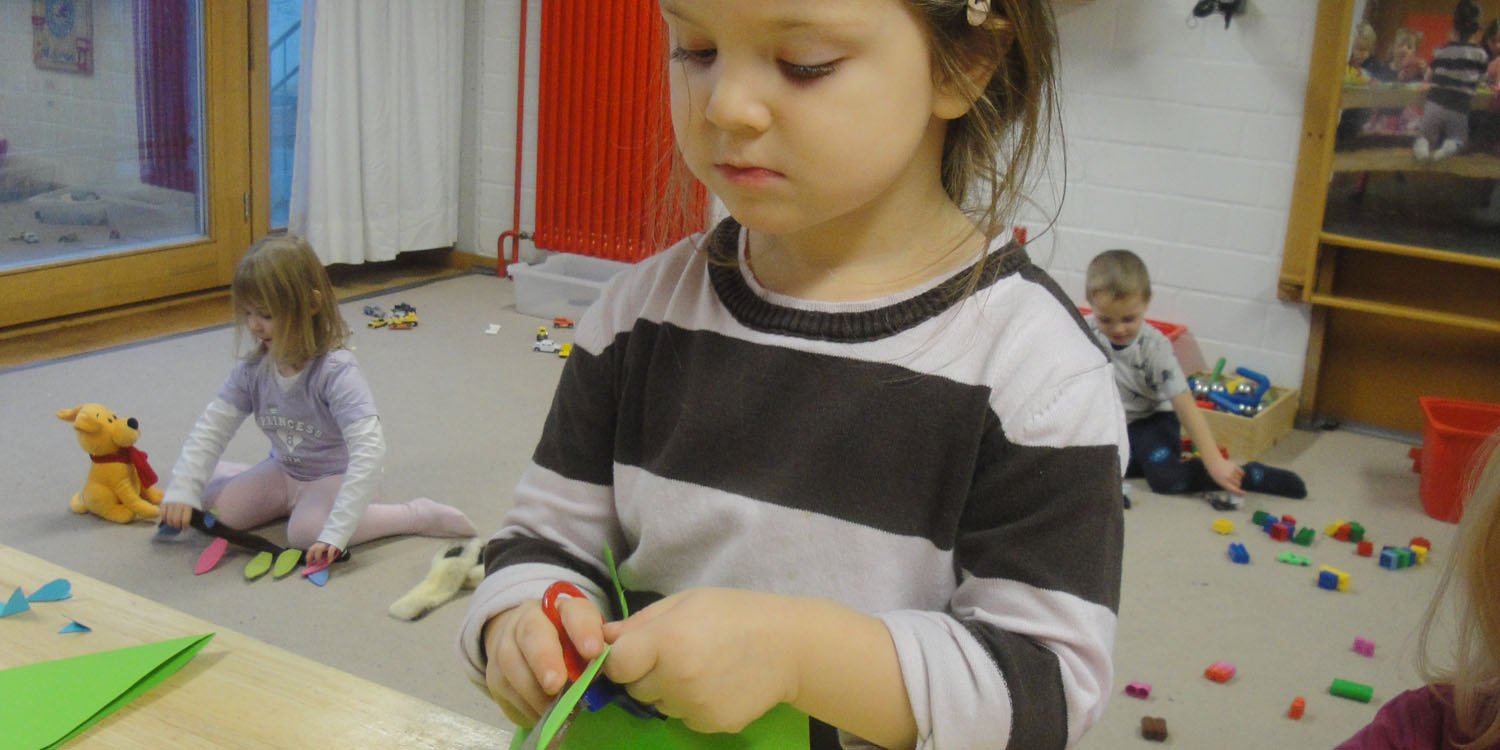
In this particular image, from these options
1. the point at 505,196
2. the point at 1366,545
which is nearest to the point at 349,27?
the point at 505,196

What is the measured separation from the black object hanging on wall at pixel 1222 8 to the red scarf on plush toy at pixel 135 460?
273cm

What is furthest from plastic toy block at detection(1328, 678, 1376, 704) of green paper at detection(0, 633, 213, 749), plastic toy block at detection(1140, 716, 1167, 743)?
green paper at detection(0, 633, 213, 749)

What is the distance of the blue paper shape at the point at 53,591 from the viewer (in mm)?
872

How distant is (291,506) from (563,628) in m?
1.98

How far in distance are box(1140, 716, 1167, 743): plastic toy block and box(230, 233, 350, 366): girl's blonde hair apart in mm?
1508

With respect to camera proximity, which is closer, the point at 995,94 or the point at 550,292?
the point at 995,94

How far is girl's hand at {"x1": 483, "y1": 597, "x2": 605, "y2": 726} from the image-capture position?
2.17 feet

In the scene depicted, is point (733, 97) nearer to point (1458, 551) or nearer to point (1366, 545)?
point (1458, 551)

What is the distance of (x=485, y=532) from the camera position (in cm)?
248

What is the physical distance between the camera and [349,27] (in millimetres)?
4043

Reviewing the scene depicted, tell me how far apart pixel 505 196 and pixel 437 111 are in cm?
39

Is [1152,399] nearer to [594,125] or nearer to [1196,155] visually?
[1196,155]

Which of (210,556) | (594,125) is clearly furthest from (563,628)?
(594,125)

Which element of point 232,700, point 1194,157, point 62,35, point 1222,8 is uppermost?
point 1222,8
